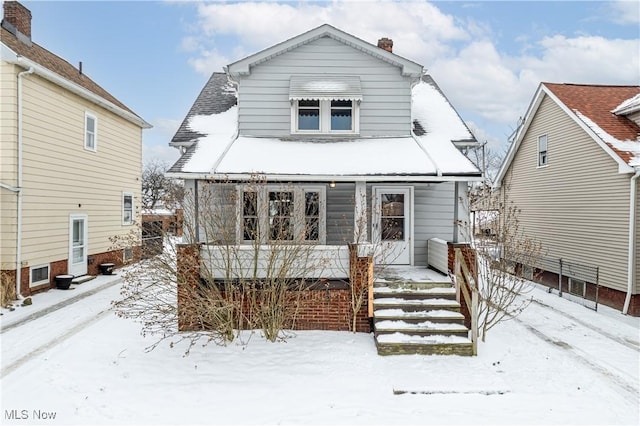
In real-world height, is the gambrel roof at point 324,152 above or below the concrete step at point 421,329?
above

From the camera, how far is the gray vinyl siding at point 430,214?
33.9 ft

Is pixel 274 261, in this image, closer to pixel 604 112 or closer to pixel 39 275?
pixel 39 275

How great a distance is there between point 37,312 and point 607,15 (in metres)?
21.1

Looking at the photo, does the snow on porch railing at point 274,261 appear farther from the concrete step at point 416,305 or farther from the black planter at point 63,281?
the black planter at point 63,281

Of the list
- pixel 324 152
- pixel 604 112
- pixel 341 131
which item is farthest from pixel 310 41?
pixel 604 112

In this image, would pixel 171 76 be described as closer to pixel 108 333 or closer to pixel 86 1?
pixel 86 1

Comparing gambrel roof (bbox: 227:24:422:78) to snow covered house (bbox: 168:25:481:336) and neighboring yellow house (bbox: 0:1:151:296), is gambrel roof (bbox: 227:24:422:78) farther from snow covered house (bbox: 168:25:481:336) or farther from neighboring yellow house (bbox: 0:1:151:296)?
neighboring yellow house (bbox: 0:1:151:296)

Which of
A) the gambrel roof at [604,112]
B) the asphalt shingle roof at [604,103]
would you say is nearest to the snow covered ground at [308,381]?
the gambrel roof at [604,112]

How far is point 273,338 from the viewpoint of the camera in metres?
7.16

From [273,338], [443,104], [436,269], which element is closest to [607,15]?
[443,104]

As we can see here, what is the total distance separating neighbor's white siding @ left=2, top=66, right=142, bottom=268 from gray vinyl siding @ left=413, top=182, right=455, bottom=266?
36.4 ft

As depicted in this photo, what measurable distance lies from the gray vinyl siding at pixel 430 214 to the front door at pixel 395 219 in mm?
321

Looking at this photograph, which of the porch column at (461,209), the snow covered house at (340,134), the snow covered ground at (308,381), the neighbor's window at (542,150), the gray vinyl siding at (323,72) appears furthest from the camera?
the neighbor's window at (542,150)

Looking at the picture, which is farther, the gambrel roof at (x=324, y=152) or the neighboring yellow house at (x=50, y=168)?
the neighboring yellow house at (x=50, y=168)
